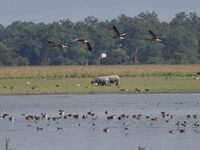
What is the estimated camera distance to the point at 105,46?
12581 cm

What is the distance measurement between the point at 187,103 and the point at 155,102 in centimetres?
156

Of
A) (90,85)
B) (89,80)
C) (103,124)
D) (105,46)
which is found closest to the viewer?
(103,124)

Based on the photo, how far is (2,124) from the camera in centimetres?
3403

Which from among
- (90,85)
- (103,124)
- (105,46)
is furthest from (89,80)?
(105,46)

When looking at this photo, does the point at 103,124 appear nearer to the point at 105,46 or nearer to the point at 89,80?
the point at 89,80

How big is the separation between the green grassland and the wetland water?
411 centimetres

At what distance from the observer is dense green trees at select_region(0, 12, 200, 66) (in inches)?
4615

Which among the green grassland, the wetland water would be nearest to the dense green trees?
the green grassland

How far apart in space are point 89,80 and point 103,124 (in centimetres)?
2782

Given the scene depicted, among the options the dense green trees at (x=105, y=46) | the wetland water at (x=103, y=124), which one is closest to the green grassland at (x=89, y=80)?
the wetland water at (x=103, y=124)

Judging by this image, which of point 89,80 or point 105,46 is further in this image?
point 105,46

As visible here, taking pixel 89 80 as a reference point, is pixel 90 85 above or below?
below

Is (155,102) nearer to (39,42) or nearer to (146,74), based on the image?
(146,74)

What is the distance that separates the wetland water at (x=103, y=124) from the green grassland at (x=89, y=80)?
4.11 m
